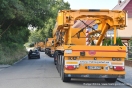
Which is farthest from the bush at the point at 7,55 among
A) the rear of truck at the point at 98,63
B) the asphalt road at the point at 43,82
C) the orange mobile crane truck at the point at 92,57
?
the rear of truck at the point at 98,63

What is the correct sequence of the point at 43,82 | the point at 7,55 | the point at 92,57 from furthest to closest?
the point at 7,55 < the point at 43,82 < the point at 92,57

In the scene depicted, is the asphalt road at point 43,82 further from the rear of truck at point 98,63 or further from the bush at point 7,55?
the bush at point 7,55

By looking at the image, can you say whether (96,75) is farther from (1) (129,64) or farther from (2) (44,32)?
(2) (44,32)

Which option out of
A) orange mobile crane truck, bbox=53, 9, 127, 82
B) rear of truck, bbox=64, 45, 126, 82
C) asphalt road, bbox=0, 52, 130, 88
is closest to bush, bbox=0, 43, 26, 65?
asphalt road, bbox=0, 52, 130, 88

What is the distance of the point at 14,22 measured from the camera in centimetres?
3019

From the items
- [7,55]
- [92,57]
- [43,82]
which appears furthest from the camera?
[7,55]

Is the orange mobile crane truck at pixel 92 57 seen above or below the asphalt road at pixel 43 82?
above

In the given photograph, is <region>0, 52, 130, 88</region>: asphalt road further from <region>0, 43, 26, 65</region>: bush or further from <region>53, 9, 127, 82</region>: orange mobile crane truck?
<region>0, 43, 26, 65</region>: bush

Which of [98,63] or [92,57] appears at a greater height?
[92,57]

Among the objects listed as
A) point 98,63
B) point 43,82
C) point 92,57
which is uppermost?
point 92,57

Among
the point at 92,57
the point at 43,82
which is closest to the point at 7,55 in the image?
the point at 43,82

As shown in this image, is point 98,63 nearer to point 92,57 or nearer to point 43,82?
point 92,57

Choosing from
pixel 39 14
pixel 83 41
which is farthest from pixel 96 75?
pixel 39 14

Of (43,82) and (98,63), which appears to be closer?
(98,63)
